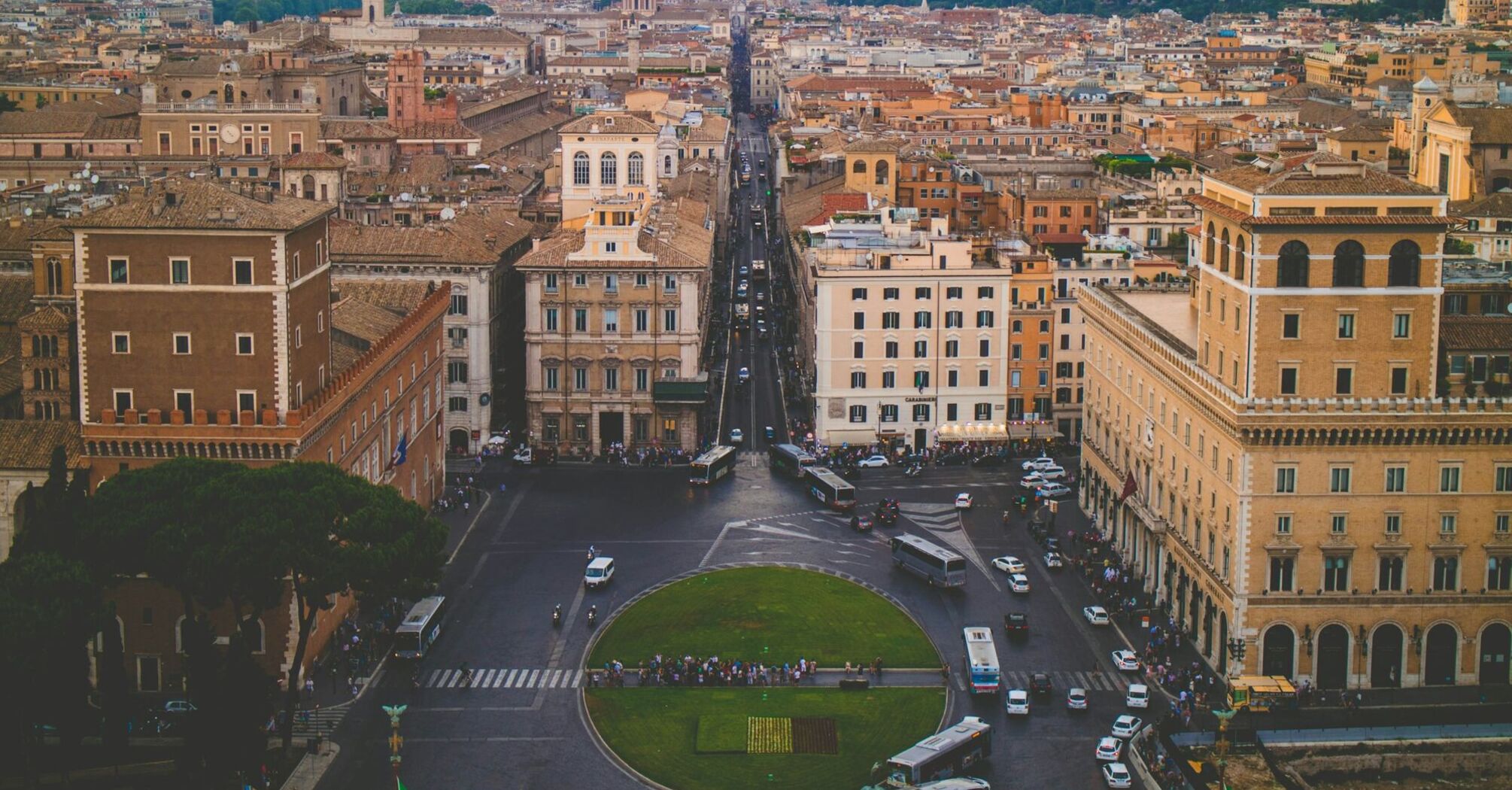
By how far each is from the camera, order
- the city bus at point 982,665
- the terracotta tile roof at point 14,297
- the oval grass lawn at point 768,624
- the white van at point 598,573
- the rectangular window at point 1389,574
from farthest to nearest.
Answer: the terracotta tile roof at point 14,297
the white van at point 598,573
the oval grass lawn at point 768,624
the rectangular window at point 1389,574
the city bus at point 982,665

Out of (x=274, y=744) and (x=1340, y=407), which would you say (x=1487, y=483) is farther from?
(x=274, y=744)

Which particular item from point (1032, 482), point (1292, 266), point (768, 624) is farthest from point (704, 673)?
point (1032, 482)

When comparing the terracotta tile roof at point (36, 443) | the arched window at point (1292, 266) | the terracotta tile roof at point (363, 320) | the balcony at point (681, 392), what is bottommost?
the balcony at point (681, 392)

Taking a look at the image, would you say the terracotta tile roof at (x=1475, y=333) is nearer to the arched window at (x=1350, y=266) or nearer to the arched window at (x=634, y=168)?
the arched window at (x=1350, y=266)

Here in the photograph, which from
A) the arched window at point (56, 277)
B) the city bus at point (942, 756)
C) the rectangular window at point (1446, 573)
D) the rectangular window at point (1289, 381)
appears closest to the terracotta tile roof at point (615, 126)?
the arched window at point (56, 277)

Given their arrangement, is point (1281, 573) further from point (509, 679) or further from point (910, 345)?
point (910, 345)

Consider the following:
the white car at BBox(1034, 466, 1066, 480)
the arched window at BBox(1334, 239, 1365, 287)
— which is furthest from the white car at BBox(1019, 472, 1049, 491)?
the arched window at BBox(1334, 239, 1365, 287)
